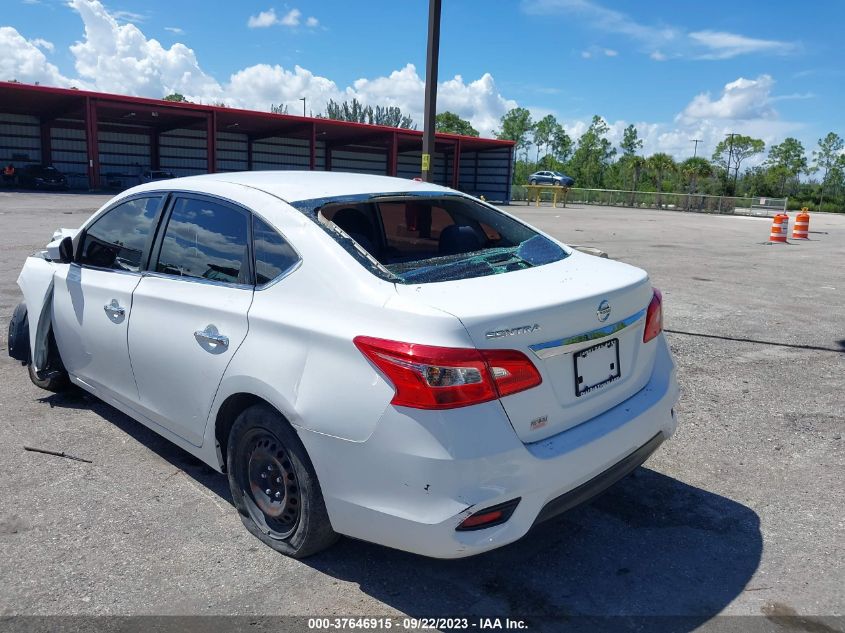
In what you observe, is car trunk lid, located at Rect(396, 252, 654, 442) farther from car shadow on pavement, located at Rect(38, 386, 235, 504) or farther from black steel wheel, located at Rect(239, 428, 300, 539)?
car shadow on pavement, located at Rect(38, 386, 235, 504)

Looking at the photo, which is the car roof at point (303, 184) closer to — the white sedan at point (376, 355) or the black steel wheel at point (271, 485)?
the white sedan at point (376, 355)

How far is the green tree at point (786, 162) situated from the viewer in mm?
80625

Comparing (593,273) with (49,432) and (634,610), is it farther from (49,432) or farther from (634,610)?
(49,432)

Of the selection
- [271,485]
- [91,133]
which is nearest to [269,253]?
[271,485]

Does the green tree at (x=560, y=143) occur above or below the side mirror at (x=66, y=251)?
above

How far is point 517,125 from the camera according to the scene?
3762 inches

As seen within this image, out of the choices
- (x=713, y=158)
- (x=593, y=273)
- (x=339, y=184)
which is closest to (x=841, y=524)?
(x=593, y=273)

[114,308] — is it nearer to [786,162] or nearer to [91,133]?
[91,133]

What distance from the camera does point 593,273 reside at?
3.11m

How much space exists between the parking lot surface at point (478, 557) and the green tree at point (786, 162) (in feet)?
286

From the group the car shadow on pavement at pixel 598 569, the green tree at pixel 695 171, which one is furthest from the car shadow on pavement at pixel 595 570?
the green tree at pixel 695 171

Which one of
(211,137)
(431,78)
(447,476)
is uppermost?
(211,137)

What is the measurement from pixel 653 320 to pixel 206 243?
221 cm

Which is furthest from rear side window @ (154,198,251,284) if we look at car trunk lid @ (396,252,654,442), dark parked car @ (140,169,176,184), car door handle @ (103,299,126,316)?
dark parked car @ (140,169,176,184)
